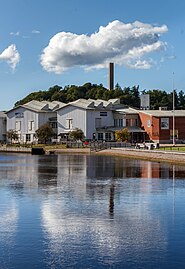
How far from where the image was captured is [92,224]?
19906 mm

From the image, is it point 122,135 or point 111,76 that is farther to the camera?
point 111,76

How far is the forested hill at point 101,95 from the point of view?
136 m

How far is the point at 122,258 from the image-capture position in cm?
Result: 1516

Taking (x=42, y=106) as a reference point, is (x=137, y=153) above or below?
below

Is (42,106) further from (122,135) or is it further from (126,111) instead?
(122,135)

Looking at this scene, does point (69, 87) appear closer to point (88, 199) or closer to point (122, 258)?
point (88, 199)

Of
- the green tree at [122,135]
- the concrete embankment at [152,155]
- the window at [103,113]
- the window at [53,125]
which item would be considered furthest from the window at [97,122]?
the concrete embankment at [152,155]

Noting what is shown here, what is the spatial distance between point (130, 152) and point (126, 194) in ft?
122

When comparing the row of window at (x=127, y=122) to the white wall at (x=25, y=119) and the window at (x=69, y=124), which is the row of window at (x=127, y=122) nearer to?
the window at (x=69, y=124)

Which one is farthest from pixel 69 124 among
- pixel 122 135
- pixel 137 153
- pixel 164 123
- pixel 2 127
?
pixel 137 153

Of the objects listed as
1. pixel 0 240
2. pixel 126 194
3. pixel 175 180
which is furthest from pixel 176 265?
pixel 175 180

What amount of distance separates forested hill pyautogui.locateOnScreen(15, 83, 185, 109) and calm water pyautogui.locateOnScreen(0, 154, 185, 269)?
100m

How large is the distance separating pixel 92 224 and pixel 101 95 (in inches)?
4703

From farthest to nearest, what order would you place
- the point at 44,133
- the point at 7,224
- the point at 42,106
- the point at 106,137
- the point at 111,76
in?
the point at 111,76 → the point at 42,106 → the point at 106,137 → the point at 44,133 → the point at 7,224
